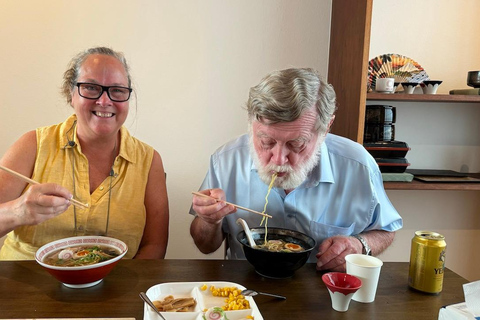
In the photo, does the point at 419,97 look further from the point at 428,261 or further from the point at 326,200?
the point at 428,261

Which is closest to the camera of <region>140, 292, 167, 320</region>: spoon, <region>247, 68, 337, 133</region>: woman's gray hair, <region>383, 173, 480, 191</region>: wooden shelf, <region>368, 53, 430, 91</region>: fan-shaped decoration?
<region>140, 292, 167, 320</region>: spoon

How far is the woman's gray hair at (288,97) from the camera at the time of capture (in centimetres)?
153

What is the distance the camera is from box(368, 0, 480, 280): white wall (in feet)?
8.83

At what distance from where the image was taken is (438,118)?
2783mm

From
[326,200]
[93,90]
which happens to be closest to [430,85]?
[326,200]

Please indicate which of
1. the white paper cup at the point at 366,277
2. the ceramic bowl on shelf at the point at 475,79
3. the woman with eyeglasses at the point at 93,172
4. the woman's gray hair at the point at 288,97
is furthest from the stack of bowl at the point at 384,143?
the woman with eyeglasses at the point at 93,172

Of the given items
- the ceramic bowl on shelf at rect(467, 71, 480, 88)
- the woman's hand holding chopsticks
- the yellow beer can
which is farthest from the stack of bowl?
the woman's hand holding chopsticks

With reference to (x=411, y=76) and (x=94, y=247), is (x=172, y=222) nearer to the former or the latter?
(x=94, y=247)

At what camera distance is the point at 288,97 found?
1.54m

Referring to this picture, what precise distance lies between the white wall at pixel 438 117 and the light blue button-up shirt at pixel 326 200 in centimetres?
112

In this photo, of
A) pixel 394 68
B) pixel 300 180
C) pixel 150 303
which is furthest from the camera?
pixel 394 68

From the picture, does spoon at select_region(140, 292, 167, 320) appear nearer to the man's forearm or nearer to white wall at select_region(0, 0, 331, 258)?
the man's forearm

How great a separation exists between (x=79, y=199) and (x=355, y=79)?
1734 mm

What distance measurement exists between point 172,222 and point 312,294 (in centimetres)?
178
